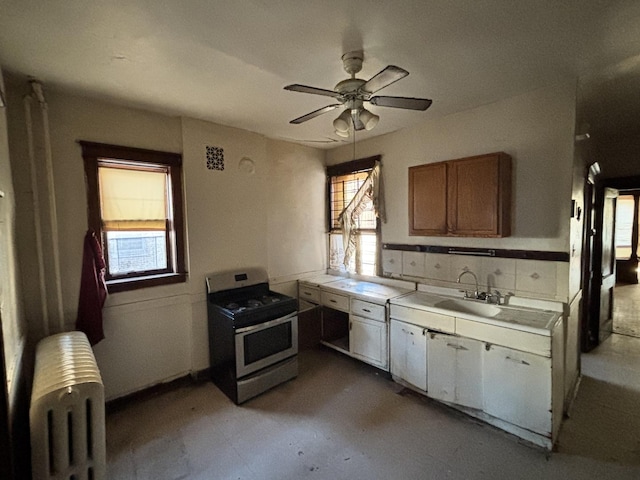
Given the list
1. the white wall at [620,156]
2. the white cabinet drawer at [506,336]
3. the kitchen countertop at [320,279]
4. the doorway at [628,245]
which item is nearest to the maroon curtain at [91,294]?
the kitchen countertop at [320,279]

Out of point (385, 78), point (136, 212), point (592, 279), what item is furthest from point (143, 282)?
point (592, 279)

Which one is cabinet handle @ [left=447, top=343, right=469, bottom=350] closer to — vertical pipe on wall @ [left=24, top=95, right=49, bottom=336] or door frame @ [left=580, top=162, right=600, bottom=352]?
door frame @ [left=580, top=162, right=600, bottom=352]

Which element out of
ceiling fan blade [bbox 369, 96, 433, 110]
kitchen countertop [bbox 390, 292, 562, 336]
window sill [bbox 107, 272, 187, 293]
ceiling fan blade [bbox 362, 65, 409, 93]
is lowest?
kitchen countertop [bbox 390, 292, 562, 336]

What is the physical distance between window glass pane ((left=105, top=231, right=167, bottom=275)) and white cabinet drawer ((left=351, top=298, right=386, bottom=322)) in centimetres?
195

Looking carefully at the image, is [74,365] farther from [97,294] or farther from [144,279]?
[144,279]

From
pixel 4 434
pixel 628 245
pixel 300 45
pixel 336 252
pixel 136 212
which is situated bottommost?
pixel 4 434

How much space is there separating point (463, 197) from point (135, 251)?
299cm

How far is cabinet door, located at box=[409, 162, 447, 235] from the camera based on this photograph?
2758 millimetres

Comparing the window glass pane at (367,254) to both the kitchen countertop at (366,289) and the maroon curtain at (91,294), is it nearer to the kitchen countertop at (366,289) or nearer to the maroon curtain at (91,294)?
the kitchen countertop at (366,289)

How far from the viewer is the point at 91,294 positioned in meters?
2.38

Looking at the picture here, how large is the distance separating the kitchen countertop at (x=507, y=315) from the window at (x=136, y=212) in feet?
7.36

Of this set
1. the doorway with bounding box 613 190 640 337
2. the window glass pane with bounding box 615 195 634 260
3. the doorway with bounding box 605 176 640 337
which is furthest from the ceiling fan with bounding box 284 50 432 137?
the window glass pane with bounding box 615 195 634 260

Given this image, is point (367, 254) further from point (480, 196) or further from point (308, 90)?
point (308, 90)

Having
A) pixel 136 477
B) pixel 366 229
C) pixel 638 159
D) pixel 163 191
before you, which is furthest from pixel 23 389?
pixel 638 159
